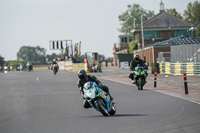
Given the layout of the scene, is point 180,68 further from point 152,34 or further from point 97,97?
point 152,34

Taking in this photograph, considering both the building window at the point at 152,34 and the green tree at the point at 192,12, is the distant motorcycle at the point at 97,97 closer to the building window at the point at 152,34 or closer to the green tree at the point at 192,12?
the building window at the point at 152,34

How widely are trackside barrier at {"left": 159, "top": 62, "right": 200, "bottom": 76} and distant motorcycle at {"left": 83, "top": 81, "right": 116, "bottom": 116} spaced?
22.7 meters

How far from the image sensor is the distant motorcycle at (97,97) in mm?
11883

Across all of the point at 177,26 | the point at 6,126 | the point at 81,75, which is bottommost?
the point at 6,126

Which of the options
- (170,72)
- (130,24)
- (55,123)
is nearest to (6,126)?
(55,123)

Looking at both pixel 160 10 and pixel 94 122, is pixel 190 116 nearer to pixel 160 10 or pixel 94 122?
pixel 94 122

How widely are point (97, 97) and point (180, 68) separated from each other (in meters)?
26.8

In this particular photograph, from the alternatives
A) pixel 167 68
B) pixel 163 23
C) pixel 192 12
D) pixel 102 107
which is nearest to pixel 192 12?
pixel 192 12

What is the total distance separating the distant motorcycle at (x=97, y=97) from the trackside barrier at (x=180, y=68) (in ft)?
74.5

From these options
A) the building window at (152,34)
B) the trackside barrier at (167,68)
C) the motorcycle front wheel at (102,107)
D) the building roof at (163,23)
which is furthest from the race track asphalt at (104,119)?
the building roof at (163,23)

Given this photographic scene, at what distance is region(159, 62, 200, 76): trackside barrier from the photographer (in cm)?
3500

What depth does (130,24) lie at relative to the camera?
124m

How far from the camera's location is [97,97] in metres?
11.9

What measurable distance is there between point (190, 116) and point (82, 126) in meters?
2.65
